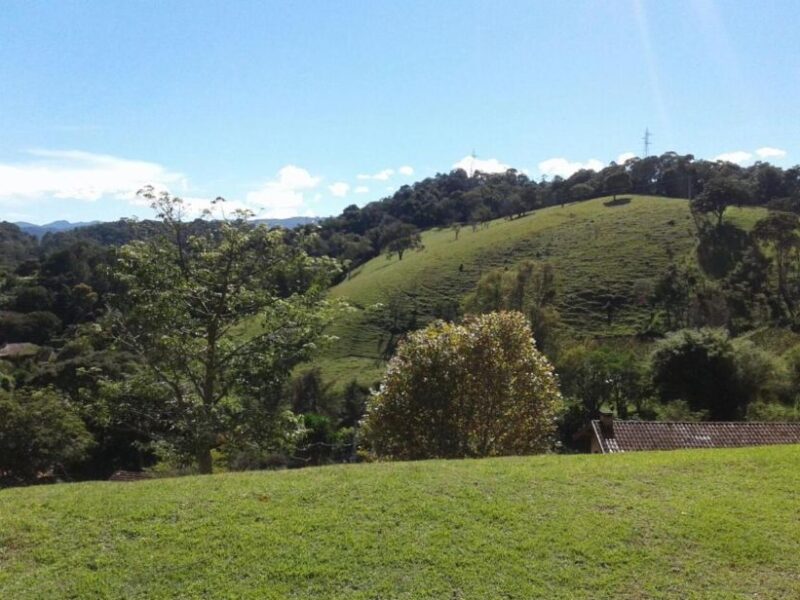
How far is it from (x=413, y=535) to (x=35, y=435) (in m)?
21.5

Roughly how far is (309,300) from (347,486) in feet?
20.7

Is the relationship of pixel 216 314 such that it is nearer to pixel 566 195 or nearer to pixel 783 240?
pixel 783 240

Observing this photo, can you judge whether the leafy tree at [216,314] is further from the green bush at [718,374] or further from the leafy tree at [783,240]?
the leafy tree at [783,240]

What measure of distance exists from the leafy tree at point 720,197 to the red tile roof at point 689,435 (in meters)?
65.9

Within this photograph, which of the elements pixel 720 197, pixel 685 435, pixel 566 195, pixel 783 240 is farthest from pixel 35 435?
pixel 566 195

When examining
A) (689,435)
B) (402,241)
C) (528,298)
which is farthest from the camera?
(402,241)

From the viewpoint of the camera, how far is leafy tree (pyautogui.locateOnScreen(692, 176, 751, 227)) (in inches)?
3110

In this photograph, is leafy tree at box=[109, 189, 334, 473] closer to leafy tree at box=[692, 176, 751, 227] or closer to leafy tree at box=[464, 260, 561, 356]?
leafy tree at box=[464, 260, 561, 356]

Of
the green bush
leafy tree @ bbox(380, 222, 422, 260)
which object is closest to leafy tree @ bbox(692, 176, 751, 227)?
leafy tree @ bbox(380, 222, 422, 260)

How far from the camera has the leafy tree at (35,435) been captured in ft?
79.0

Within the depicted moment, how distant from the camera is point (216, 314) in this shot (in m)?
14.8

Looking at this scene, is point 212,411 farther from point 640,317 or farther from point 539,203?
point 539,203

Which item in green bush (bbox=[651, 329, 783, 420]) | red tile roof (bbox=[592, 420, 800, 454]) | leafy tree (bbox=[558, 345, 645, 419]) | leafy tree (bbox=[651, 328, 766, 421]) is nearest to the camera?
red tile roof (bbox=[592, 420, 800, 454])

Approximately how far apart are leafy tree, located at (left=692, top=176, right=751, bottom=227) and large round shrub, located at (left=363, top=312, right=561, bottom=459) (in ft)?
235
